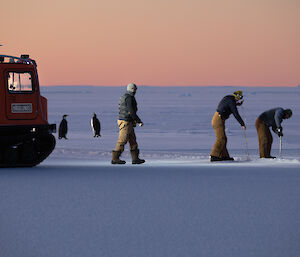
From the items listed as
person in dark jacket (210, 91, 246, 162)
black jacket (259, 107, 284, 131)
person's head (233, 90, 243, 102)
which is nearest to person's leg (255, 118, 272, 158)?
black jacket (259, 107, 284, 131)

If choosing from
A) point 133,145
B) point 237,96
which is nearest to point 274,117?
point 237,96

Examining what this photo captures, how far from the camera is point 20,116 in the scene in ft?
47.3

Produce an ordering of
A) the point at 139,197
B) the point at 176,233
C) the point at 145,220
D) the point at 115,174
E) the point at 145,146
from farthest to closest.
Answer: the point at 145,146
the point at 115,174
the point at 139,197
the point at 145,220
the point at 176,233

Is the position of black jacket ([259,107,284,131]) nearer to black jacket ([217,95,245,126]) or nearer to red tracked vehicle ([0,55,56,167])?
black jacket ([217,95,245,126])

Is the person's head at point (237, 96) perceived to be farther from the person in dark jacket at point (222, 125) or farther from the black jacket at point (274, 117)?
the black jacket at point (274, 117)

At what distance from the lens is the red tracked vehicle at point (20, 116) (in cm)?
1428

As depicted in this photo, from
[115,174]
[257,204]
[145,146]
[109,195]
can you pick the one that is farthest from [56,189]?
[145,146]

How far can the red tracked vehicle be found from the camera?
14281mm

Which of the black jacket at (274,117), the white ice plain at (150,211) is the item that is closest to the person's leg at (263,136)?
the black jacket at (274,117)

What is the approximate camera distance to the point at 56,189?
10688 mm

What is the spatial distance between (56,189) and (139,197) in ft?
4.97

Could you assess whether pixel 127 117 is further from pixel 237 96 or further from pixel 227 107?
pixel 237 96

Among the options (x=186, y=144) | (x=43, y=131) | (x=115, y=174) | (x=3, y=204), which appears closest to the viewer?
(x=3, y=204)

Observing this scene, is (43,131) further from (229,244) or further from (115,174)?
(229,244)
